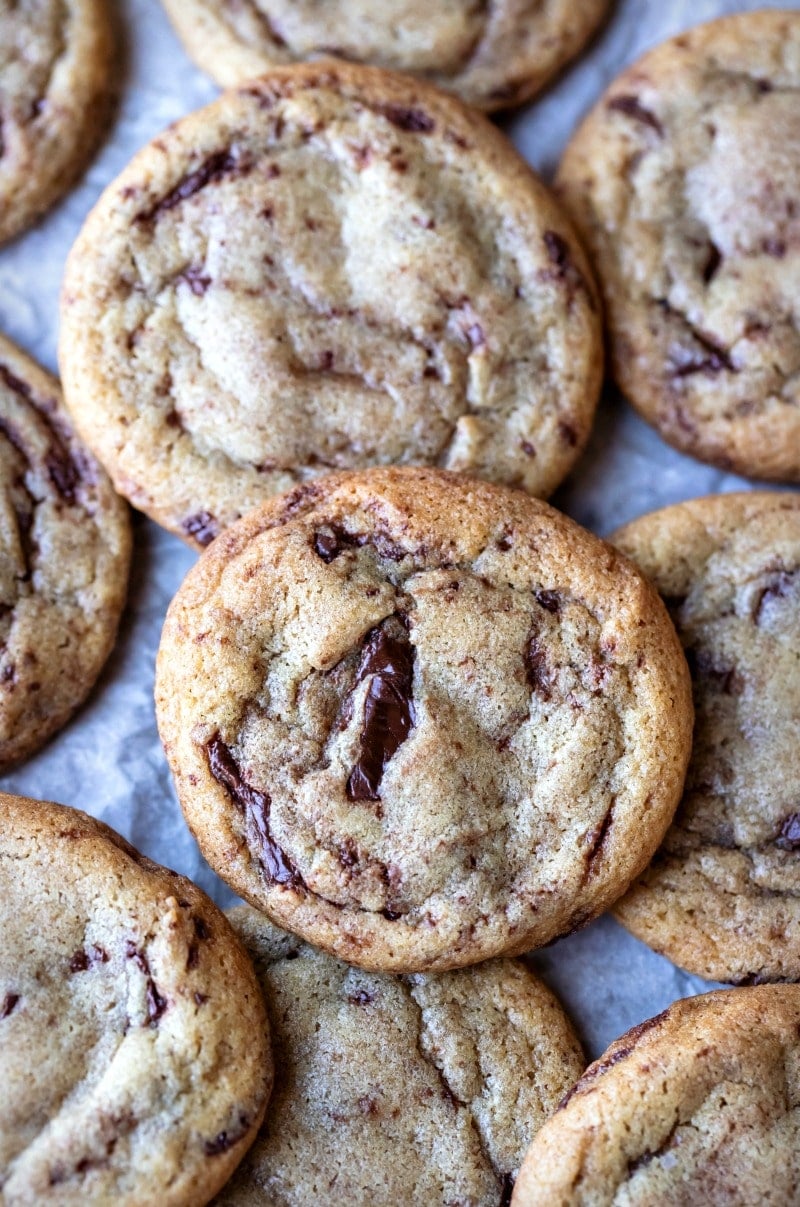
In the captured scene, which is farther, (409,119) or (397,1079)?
(409,119)

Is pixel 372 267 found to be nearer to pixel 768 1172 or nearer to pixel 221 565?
pixel 221 565

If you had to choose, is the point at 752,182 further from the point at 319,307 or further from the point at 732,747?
the point at 732,747

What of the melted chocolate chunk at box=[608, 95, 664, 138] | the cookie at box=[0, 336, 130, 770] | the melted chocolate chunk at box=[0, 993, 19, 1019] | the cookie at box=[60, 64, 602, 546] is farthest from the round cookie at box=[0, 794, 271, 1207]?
the melted chocolate chunk at box=[608, 95, 664, 138]

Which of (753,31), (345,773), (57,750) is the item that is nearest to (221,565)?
(345,773)

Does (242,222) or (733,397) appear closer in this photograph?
(242,222)

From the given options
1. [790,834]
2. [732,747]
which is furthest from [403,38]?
[790,834]
